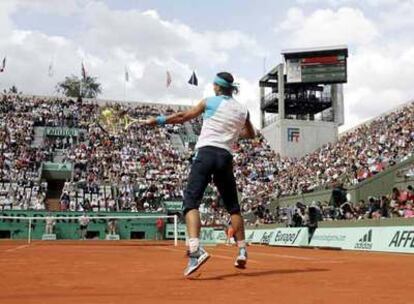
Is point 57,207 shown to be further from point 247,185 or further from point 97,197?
point 247,185

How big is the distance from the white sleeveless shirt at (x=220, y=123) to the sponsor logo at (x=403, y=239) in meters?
9.42

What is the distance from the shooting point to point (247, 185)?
44625 mm

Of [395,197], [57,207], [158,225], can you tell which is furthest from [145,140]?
[395,197]

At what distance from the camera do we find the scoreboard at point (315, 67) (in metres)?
55.2

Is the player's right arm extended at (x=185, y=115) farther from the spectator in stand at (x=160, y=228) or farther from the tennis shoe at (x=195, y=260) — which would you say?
the spectator in stand at (x=160, y=228)

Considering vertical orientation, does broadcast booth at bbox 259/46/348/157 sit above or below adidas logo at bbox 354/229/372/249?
above

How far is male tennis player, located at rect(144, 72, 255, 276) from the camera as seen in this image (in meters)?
6.58

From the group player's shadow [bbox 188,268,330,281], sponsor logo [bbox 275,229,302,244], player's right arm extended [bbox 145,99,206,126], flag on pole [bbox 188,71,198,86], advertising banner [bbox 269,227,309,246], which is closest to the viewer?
player's shadow [bbox 188,268,330,281]

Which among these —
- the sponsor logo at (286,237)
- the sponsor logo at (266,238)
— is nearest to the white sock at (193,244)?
the sponsor logo at (286,237)

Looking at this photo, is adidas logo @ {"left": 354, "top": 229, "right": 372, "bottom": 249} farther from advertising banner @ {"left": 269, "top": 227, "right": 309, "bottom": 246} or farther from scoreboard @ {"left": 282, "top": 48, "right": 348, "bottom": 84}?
scoreboard @ {"left": 282, "top": 48, "right": 348, "bottom": 84}

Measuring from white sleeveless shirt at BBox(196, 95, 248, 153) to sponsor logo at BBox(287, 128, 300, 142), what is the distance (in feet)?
160

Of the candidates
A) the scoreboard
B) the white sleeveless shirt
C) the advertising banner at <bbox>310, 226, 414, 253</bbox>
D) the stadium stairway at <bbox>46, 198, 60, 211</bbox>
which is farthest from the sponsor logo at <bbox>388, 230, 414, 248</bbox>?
the scoreboard

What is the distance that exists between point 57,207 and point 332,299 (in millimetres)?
40430

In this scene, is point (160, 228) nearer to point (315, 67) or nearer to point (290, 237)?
point (290, 237)
